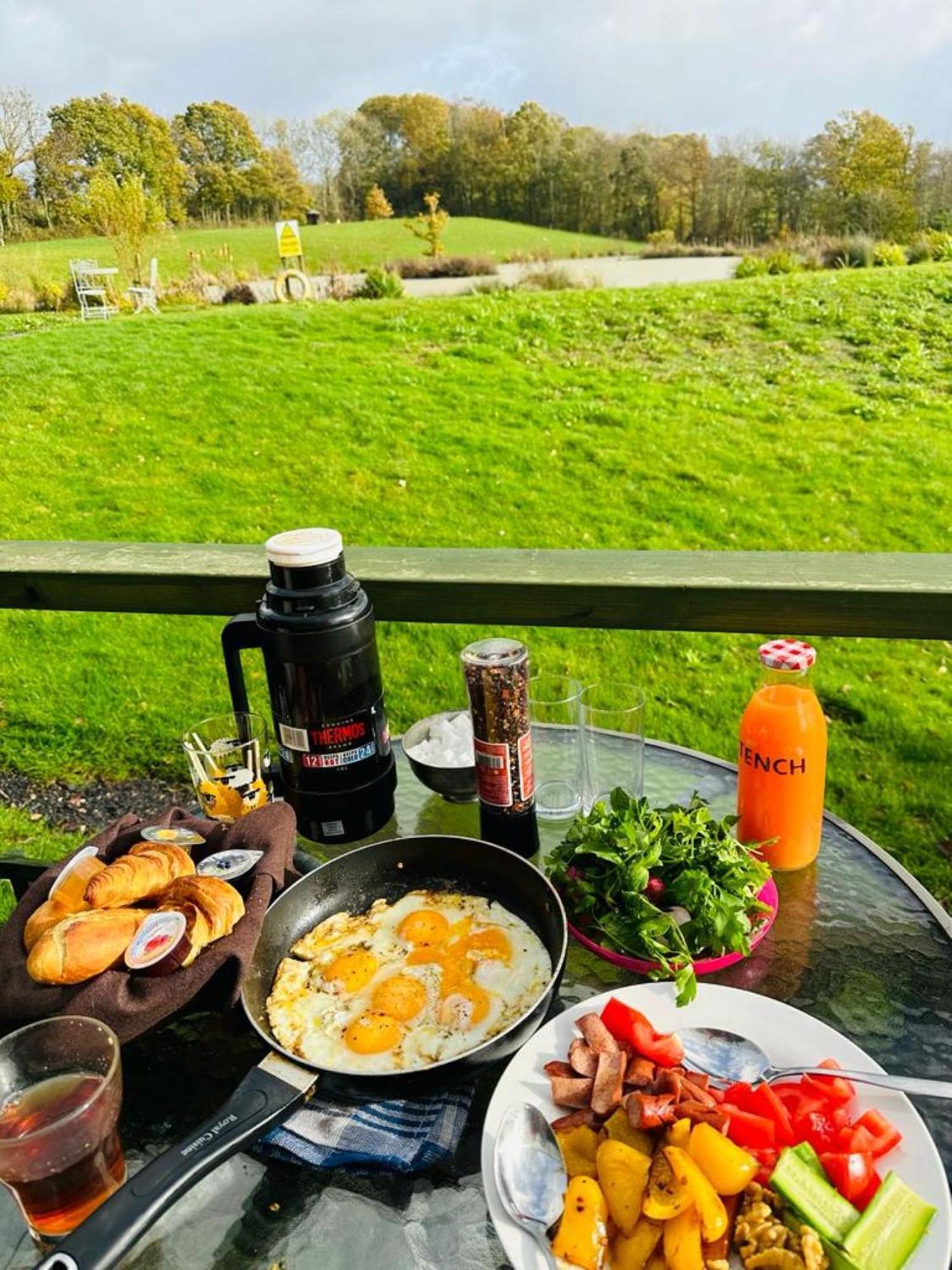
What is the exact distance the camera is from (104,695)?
14.9 feet

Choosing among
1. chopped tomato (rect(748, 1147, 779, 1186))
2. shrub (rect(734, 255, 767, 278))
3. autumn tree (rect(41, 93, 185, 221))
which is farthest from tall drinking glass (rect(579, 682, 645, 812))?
autumn tree (rect(41, 93, 185, 221))

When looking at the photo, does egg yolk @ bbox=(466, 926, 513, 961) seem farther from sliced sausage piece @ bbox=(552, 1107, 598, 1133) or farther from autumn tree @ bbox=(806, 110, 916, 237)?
autumn tree @ bbox=(806, 110, 916, 237)

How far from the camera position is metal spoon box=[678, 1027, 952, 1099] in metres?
0.93

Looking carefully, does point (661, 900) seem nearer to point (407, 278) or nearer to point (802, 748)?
point (802, 748)

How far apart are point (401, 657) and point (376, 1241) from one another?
→ 3818 mm

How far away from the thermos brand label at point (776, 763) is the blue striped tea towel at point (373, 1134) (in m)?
0.70

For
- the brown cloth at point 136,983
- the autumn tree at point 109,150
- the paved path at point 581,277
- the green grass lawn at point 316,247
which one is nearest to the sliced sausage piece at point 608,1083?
the brown cloth at point 136,983

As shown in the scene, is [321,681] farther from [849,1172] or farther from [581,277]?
[581,277]

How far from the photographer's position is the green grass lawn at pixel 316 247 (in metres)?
15.3

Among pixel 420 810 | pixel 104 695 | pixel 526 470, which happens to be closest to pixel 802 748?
pixel 420 810

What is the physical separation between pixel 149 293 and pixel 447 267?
17.5 feet

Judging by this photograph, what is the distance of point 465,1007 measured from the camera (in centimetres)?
114

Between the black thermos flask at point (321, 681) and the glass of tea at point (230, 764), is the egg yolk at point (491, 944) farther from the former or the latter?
the glass of tea at point (230, 764)

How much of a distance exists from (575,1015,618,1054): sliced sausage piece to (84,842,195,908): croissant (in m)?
0.59
